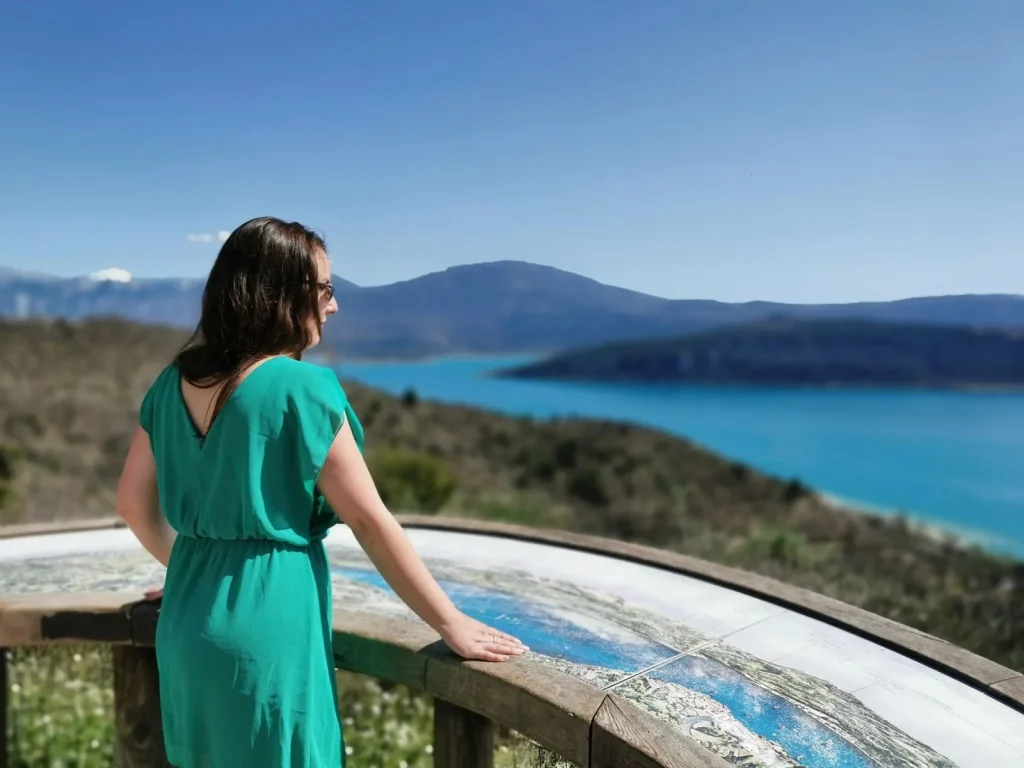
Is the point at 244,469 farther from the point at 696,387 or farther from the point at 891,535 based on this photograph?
the point at 696,387

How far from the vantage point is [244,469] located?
4.20ft

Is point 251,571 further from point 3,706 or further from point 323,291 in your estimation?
point 3,706

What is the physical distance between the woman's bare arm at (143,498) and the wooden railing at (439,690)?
47 cm

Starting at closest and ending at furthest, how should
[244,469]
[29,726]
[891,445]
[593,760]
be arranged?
[244,469], [593,760], [29,726], [891,445]

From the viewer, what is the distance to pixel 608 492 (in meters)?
11.0

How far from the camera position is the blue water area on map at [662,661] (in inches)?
60.0

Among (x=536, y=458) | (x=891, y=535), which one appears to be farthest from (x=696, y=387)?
(x=891, y=535)

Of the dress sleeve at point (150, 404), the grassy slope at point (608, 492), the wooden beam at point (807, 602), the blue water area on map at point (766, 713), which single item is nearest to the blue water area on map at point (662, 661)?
the blue water area on map at point (766, 713)

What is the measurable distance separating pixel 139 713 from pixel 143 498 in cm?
92

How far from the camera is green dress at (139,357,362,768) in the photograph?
4.15 ft

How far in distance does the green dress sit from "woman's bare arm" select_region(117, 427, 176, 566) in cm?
11

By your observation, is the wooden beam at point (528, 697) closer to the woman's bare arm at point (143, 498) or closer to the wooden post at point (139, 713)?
the woman's bare arm at point (143, 498)

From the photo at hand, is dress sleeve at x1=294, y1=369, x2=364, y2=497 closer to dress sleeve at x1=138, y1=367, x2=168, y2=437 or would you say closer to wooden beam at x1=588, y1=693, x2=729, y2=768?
dress sleeve at x1=138, y1=367, x2=168, y2=437

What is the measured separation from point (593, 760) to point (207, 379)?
942mm
